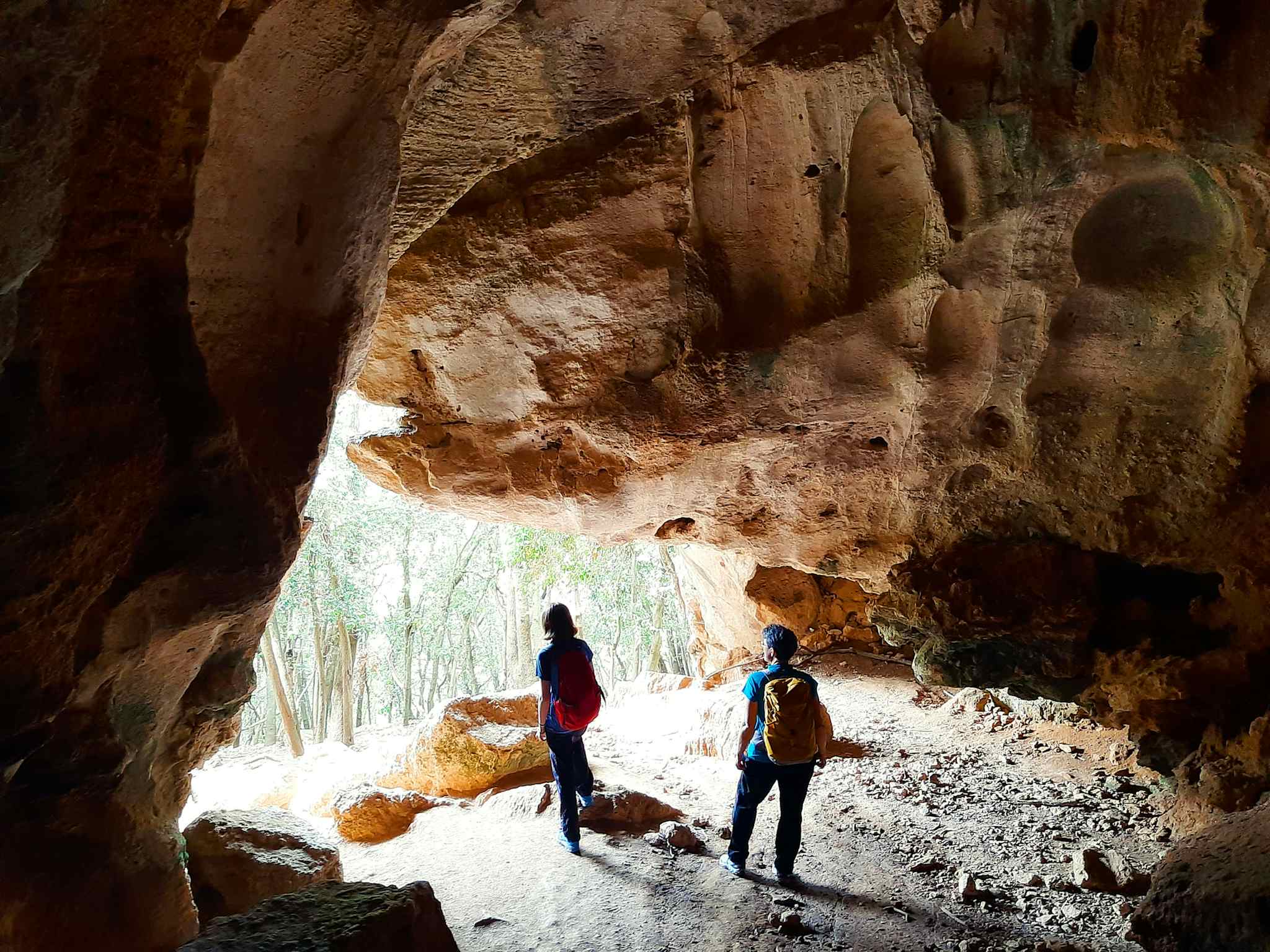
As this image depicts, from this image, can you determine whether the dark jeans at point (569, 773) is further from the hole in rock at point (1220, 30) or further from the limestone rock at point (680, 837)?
the hole in rock at point (1220, 30)

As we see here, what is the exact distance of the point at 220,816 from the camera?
4.48m

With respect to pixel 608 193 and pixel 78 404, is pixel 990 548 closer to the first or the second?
pixel 608 193

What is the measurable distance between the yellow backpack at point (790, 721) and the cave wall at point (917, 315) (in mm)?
1445

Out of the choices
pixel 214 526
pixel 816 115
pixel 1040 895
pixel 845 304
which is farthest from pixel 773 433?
pixel 214 526

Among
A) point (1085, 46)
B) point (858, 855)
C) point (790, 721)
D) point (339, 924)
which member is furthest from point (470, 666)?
point (1085, 46)

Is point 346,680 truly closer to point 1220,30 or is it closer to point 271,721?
point 271,721

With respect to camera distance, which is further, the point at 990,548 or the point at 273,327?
the point at 990,548

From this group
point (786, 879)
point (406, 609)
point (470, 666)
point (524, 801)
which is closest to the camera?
point (786, 879)

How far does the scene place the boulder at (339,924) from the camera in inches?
103

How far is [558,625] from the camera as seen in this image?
4.91m

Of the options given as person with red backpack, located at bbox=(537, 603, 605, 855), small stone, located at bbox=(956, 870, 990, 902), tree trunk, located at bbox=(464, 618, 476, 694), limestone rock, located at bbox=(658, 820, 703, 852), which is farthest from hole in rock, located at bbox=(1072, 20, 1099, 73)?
tree trunk, located at bbox=(464, 618, 476, 694)

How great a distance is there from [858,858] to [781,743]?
131 centimetres

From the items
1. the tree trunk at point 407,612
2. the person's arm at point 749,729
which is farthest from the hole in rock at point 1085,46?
the tree trunk at point 407,612

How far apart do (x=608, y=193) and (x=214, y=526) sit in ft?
9.39
